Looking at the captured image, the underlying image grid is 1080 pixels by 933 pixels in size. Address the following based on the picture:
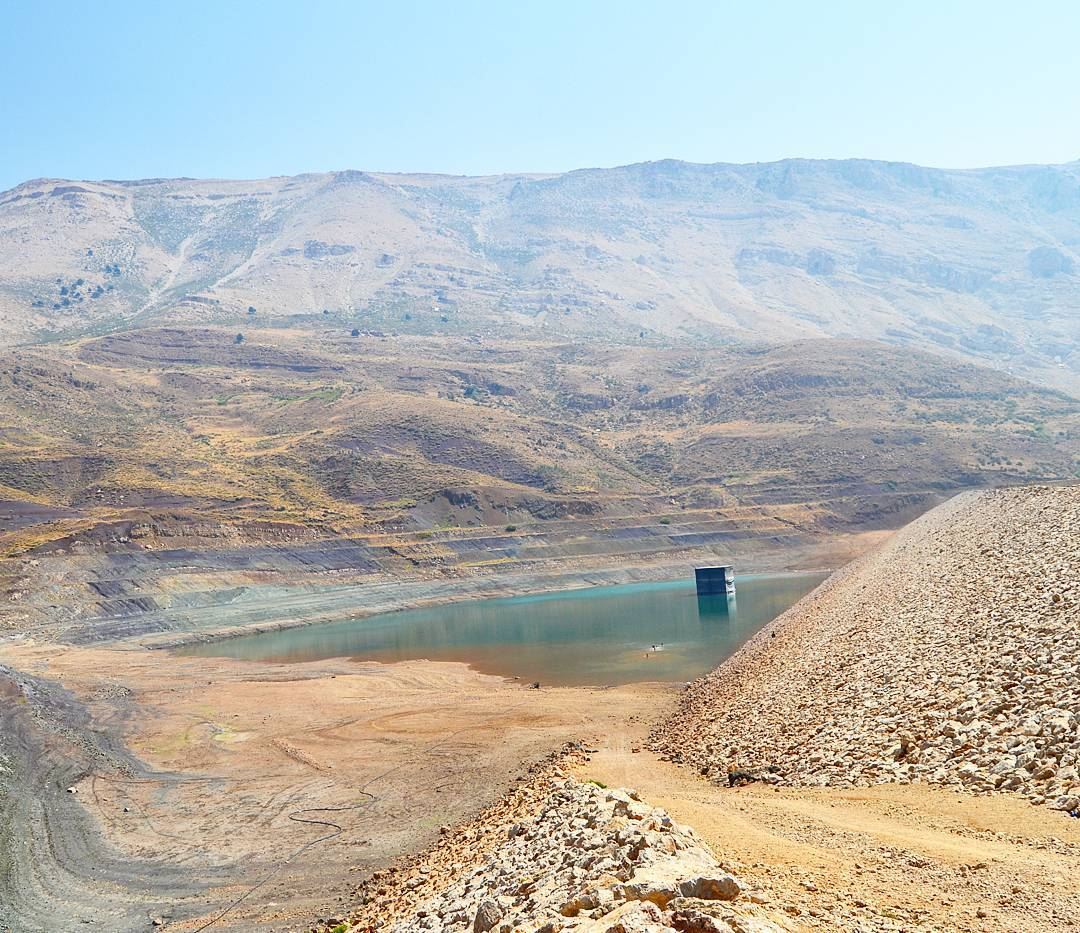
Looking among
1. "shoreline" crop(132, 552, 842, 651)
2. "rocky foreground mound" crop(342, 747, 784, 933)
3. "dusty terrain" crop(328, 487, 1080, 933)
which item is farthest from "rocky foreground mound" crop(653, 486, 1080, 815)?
"shoreline" crop(132, 552, 842, 651)

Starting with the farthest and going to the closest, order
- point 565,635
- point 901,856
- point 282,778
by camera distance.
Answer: point 565,635
point 282,778
point 901,856

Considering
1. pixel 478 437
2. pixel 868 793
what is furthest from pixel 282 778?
pixel 478 437

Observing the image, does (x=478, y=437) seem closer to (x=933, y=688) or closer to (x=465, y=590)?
(x=465, y=590)

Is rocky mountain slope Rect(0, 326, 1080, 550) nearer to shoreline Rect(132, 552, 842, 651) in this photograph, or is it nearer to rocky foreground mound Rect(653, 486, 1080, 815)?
shoreline Rect(132, 552, 842, 651)

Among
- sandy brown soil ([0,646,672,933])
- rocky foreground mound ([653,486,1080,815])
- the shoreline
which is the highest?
rocky foreground mound ([653,486,1080,815])

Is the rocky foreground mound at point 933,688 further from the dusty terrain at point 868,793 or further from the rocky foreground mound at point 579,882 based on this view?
the rocky foreground mound at point 579,882

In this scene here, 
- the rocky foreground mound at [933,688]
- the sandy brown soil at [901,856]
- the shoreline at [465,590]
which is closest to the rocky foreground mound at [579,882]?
the sandy brown soil at [901,856]

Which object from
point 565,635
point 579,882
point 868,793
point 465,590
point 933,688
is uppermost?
point 579,882

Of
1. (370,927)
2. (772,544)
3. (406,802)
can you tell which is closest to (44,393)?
(772,544)
